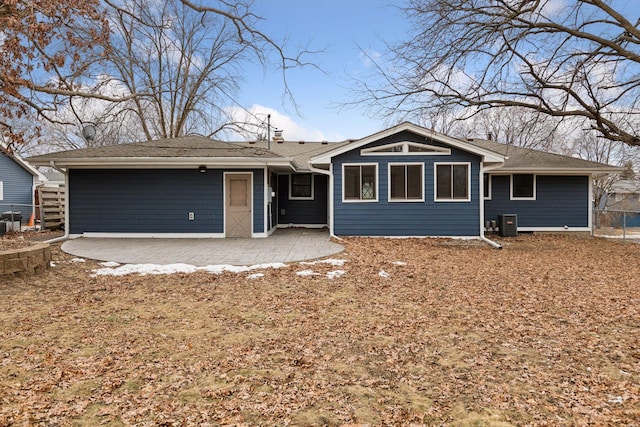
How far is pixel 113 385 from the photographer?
9.68 ft

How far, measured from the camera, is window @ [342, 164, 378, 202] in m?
12.0

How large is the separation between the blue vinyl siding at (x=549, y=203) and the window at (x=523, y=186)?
0.15 meters

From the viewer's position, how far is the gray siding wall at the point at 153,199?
39.1ft

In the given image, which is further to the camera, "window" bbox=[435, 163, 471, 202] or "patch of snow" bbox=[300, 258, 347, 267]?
"window" bbox=[435, 163, 471, 202]

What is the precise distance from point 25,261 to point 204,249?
3.88m

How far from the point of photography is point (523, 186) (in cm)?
1430

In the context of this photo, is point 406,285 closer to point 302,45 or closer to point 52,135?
point 302,45

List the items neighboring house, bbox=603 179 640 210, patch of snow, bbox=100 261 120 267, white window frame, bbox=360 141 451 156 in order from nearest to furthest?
patch of snow, bbox=100 261 120 267 → white window frame, bbox=360 141 451 156 → neighboring house, bbox=603 179 640 210

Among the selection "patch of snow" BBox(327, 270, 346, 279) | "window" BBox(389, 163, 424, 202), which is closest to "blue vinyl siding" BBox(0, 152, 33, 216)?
"window" BBox(389, 163, 424, 202)

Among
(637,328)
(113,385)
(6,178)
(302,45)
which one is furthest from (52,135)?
(637,328)

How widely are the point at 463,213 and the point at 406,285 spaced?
6.33 meters

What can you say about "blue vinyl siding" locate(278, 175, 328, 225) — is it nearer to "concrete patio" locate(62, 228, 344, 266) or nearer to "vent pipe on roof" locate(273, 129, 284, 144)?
"concrete patio" locate(62, 228, 344, 266)

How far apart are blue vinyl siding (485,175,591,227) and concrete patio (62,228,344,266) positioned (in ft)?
23.5

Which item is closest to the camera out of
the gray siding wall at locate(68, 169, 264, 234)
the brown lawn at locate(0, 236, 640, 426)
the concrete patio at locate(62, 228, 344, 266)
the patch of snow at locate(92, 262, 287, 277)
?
the brown lawn at locate(0, 236, 640, 426)
